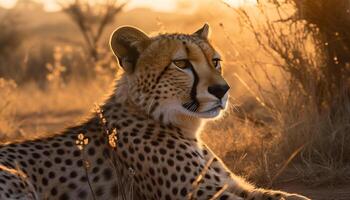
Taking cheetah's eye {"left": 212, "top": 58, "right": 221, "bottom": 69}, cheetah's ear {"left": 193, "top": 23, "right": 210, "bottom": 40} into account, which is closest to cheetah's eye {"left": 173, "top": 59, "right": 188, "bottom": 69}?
cheetah's eye {"left": 212, "top": 58, "right": 221, "bottom": 69}

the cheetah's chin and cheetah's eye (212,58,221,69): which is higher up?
cheetah's eye (212,58,221,69)

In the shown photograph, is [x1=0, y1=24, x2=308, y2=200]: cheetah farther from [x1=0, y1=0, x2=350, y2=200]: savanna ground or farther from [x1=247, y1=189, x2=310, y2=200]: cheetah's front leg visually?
[x1=0, y1=0, x2=350, y2=200]: savanna ground

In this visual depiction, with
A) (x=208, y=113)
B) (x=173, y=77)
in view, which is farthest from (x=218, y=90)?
(x=173, y=77)

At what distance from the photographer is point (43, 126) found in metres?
9.38

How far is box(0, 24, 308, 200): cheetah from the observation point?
12.5ft

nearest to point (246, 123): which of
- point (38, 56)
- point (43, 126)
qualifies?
point (43, 126)

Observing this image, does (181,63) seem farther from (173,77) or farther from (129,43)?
(129,43)

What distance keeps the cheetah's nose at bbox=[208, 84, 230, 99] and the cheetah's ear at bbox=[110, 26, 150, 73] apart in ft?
1.63

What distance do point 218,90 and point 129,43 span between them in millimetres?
604

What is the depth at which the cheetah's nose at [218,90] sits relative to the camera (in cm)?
398

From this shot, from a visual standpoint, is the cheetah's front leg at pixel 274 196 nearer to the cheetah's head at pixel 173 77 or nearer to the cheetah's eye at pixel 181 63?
the cheetah's head at pixel 173 77

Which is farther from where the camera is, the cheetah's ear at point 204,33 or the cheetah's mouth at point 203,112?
the cheetah's ear at point 204,33

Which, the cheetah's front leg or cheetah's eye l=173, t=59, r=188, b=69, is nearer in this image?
the cheetah's front leg

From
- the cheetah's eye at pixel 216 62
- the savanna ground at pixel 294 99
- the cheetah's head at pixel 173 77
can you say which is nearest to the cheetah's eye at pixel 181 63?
the cheetah's head at pixel 173 77
